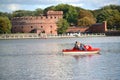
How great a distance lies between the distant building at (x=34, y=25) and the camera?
101 meters

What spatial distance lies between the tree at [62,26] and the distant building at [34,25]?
1633 mm

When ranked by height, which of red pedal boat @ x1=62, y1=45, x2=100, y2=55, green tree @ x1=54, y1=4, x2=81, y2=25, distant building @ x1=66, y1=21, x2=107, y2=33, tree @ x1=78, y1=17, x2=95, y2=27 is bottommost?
red pedal boat @ x1=62, y1=45, x2=100, y2=55

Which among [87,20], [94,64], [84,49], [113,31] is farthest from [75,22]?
[94,64]

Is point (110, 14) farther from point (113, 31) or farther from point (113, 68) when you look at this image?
point (113, 68)

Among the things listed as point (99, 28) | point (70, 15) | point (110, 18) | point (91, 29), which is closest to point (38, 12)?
point (70, 15)

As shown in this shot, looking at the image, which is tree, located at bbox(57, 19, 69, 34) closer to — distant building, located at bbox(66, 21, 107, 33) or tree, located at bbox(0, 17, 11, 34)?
distant building, located at bbox(66, 21, 107, 33)

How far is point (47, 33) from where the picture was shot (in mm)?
101250

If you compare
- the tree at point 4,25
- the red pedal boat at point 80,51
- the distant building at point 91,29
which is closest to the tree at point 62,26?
the distant building at point 91,29

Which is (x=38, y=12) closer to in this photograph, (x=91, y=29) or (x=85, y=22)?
(x=85, y=22)

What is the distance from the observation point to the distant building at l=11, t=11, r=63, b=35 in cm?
10056

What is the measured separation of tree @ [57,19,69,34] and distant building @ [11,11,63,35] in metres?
1.63

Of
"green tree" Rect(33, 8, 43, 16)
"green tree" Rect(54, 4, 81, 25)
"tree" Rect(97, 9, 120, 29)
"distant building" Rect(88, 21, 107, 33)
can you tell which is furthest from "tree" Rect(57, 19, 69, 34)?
"green tree" Rect(33, 8, 43, 16)

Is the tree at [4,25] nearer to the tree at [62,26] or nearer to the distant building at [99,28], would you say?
the tree at [62,26]

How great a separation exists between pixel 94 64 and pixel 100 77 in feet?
21.1
